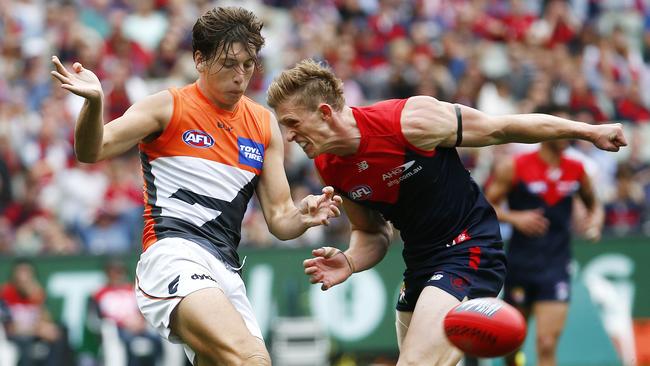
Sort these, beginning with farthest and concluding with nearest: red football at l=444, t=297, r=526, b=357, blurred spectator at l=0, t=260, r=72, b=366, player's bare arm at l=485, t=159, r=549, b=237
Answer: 1. blurred spectator at l=0, t=260, r=72, b=366
2. player's bare arm at l=485, t=159, r=549, b=237
3. red football at l=444, t=297, r=526, b=357

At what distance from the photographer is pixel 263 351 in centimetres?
658

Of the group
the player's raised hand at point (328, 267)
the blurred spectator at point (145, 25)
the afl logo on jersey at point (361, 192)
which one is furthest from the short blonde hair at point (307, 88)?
the blurred spectator at point (145, 25)

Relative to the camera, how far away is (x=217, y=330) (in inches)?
255

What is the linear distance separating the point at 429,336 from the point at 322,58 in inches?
303

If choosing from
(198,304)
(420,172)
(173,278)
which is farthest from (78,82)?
(420,172)

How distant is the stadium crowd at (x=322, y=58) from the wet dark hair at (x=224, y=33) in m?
6.54

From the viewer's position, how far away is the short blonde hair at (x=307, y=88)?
704 centimetres

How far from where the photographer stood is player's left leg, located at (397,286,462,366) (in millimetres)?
6820

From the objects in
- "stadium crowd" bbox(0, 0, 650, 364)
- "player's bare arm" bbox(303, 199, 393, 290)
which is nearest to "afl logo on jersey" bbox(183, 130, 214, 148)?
"player's bare arm" bbox(303, 199, 393, 290)

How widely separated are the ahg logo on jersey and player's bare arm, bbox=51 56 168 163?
503 mm

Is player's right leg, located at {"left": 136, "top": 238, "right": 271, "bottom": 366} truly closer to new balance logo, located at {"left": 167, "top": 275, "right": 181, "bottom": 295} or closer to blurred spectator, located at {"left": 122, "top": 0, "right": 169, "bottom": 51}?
new balance logo, located at {"left": 167, "top": 275, "right": 181, "bottom": 295}

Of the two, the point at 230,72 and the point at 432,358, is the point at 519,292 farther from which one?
the point at 230,72

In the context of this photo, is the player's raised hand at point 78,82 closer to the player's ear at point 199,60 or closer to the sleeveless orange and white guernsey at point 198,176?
the sleeveless orange and white guernsey at point 198,176

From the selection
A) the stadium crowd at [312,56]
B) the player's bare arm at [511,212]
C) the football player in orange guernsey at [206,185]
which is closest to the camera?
the football player in orange guernsey at [206,185]
